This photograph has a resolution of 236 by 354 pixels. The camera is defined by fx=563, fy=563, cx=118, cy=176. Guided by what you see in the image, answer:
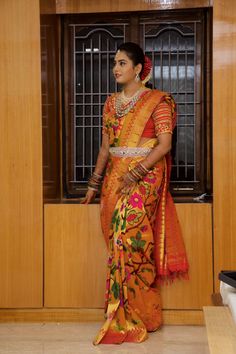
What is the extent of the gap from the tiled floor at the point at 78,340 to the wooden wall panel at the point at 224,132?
0.43 meters

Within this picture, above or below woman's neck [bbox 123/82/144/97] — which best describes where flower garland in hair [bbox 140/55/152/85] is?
above

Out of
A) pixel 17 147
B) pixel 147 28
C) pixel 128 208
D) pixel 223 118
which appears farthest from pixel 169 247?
pixel 147 28

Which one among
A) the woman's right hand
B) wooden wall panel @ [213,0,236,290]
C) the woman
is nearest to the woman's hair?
the woman

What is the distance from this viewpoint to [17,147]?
3645 millimetres

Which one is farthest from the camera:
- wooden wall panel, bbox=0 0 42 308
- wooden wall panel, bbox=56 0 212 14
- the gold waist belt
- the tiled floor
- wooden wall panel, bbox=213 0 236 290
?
wooden wall panel, bbox=56 0 212 14

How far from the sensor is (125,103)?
3420mm

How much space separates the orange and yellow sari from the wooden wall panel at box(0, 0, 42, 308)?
1.60ft

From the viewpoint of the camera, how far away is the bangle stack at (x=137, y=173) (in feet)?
10.7

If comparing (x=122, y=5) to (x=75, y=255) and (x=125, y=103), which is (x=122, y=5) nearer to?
(x=125, y=103)

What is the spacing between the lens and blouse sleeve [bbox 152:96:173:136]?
3299mm

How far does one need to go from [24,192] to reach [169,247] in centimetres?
100

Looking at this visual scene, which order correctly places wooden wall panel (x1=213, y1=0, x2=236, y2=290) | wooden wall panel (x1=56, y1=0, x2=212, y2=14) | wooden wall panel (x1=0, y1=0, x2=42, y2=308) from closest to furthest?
wooden wall panel (x1=213, y1=0, x2=236, y2=290) → wooden wall panel (x1=0, y1=0, x2=42, y2=308) → wooden wall panel (x1=56, y1=0, x2=212, y2=14)

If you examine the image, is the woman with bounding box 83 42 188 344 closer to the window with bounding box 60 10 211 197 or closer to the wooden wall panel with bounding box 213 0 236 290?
the wooden wall panel with bounding box 213 0 236 290

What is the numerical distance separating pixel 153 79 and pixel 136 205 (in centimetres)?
109
